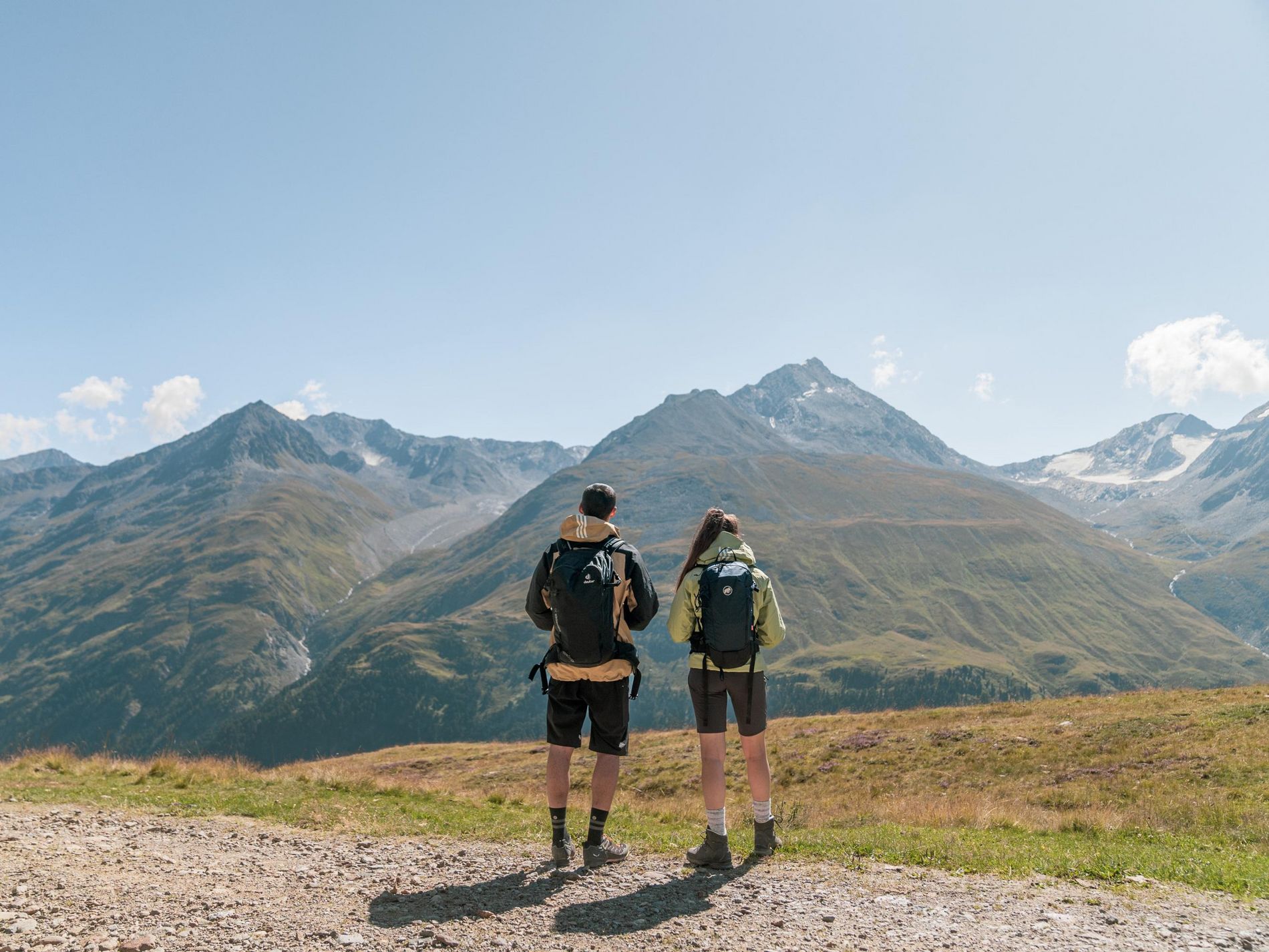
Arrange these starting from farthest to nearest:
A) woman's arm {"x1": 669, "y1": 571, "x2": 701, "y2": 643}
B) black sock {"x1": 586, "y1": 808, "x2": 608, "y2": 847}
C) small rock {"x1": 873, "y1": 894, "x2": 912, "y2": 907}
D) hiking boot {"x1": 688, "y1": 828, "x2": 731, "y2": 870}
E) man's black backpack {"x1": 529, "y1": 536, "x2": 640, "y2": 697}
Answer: woman's arm {"x1": 669, "y1": 571, "x2": 701, "y2": 643}
black sock {"x1": 586, "y1": 808, "x2": 608, "y2": 847}
hiking boot {"x1": 688, "y1": 828, "x2": 731, "y2": 870}
man's black backpack {"x1": 529, "y1": 536, "x2": 640, "y2": 697}
small rock {"x1": 873, "y1": 894, "x2": 912, "y2": 907}

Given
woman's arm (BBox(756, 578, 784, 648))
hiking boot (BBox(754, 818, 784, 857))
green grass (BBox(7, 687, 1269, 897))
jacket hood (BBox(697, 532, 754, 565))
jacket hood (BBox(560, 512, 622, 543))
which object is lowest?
green grass (BBox(7, 687, 1269, 897))

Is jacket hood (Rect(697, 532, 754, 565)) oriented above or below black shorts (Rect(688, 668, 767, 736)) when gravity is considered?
above

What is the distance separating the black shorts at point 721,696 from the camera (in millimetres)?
9539

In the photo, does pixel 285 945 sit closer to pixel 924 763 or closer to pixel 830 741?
pixel 924 763

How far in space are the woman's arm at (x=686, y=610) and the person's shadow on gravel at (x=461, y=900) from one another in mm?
3208

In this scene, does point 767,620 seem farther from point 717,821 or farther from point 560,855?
point 560,855

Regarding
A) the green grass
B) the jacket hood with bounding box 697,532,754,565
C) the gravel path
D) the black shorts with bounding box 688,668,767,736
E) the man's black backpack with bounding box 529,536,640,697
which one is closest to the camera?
the gravel path

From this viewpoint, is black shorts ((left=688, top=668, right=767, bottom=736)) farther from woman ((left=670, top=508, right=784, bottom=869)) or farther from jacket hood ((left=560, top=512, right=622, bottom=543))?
jacket hood ((left=560, top=512, right=622, bottom=543))

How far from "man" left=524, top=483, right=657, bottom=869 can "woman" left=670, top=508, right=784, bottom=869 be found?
711mm

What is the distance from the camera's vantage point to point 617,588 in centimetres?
931

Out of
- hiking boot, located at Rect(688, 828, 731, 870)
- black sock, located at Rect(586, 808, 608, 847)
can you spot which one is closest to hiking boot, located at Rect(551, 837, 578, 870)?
black sock, located at Rect(586, 808, 608, 847)

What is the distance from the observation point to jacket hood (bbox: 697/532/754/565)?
9891 millimetres

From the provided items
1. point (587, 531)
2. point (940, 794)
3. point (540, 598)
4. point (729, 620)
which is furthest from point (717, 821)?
point (940, 794)

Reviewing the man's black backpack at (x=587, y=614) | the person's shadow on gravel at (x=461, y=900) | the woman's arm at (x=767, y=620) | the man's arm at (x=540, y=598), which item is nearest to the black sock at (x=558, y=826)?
the person's shadow on gravel at (x=461, y=900)
